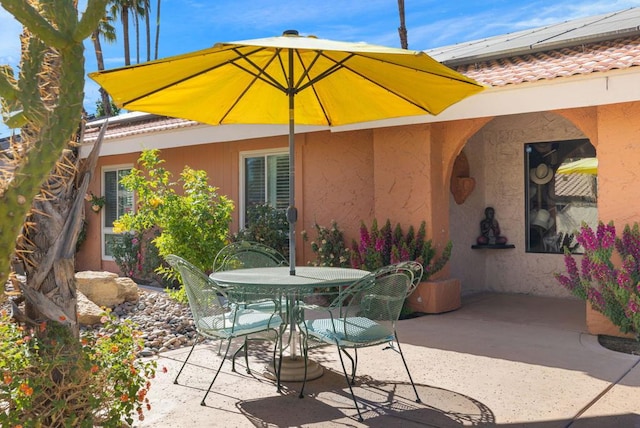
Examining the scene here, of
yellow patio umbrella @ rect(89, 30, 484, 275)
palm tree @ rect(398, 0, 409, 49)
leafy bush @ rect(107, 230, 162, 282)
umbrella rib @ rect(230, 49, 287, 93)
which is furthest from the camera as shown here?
palm tree @ rect(398, 0, 409, 49)

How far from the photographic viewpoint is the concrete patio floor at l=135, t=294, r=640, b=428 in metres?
4.24

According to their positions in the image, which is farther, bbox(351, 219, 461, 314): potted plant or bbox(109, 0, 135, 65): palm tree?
bbox(109, 0, 135, 65): palm tree

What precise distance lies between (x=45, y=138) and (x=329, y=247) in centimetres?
661

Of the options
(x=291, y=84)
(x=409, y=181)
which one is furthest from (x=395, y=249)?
(x=291, y=84)

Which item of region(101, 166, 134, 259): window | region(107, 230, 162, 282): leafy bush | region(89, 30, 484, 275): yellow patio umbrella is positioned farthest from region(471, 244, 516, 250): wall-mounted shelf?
region(101, 166, 134, 259): window

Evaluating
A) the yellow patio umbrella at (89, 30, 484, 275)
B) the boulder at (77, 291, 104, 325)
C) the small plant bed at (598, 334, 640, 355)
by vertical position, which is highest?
the yellow patio umbrella at (89, 30, 484, 275)

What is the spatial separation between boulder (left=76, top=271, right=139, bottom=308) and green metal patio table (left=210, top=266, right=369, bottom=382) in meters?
3.79

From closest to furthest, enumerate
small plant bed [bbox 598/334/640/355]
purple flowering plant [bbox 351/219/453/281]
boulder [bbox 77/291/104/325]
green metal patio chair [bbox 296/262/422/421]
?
1. green metal patio chair [bbox 296/262/422/421]
2. small plant bed [bbox 598/334/640/355]
3. boulder [bbox 77/291/104/325]
4. purple flowering plant [bbox 351/219/453/281]

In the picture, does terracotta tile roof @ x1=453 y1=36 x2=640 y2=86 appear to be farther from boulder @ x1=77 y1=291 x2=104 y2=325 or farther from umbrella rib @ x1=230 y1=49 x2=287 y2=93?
boulder @ x1=77 y1=291 x2=104 y2=325

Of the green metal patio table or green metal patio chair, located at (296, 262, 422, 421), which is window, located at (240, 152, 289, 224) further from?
green metal patio chair, located at (296, 262, 422, 421)

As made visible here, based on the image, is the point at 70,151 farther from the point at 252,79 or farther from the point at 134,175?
the point at 134,175

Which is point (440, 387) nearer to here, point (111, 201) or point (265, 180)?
point (265, 180)

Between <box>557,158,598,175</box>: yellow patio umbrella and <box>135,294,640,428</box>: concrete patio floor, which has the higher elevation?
<box>557,158,598,175</box>: yellow patio umbrella

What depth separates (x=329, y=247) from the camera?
30.5 feet
